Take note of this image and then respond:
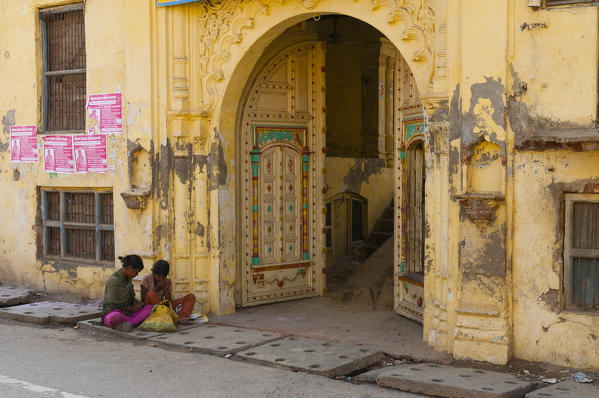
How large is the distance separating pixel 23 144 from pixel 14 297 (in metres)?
2.20

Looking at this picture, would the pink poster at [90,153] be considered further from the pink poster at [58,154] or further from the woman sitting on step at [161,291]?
the woman sitting on step at [161,291]

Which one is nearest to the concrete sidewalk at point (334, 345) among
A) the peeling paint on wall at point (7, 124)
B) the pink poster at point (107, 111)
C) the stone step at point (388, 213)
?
the pink poster at point (107, 111)

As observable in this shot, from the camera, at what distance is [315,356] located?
675 cm

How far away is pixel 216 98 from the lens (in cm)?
858

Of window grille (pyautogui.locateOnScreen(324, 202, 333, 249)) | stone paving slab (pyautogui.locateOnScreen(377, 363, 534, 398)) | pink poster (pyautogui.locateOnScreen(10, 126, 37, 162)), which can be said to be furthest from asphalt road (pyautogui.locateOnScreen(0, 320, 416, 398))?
window grille (pyautogui.locateOnScreen(324, 202, 333, 249))

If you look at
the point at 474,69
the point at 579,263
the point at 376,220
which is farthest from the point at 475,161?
the point at 376,220

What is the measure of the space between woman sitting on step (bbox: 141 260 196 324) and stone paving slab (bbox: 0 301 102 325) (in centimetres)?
95

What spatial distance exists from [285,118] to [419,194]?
2.10m

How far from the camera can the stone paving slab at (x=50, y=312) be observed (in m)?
8.54

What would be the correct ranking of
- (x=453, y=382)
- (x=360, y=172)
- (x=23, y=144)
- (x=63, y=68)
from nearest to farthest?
(x=453, y=382)
(x=63, y=68)
(x=23, y=144)
(x=360, y=172)

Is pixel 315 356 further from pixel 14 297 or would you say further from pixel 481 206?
pixel 14 297

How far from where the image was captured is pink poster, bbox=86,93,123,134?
361 inches

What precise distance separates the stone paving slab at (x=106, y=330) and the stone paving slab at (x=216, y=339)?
0.51ft

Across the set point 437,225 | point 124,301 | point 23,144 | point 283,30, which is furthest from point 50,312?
point 437,225
